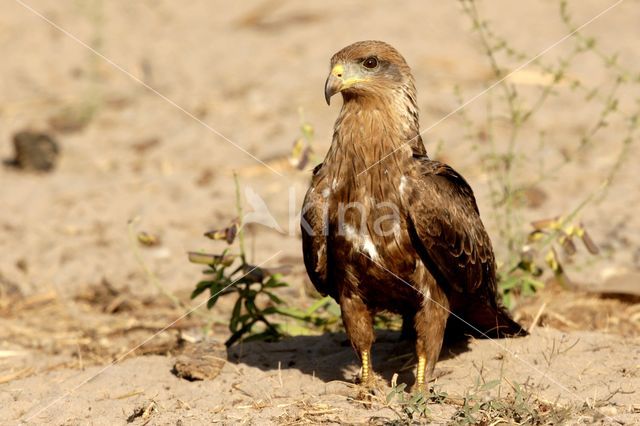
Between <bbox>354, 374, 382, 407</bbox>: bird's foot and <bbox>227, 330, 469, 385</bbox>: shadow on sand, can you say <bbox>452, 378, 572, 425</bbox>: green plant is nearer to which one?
<bbox>354, 374, 382, 407</bbox>: bird's foot

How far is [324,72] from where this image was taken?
11.9 metres

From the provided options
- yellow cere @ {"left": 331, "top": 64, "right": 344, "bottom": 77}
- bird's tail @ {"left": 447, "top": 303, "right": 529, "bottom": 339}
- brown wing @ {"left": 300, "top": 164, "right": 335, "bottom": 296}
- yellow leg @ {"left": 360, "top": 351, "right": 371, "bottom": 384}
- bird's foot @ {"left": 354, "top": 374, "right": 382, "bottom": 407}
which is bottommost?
bird's foot @ {"left": 354, "top": 374, "right": 382, "bottom": 407}

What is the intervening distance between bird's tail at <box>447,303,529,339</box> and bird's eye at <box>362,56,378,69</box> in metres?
1.40

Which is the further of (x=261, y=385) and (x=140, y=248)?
(x=140, y=248)

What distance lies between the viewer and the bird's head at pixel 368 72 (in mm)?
4992

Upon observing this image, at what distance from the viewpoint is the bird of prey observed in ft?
15.9

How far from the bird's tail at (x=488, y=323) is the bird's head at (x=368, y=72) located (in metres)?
1.27

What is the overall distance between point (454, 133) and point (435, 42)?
8.29 ft

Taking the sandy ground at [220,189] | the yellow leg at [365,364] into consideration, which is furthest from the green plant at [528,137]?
the yellow leg at [365,364]

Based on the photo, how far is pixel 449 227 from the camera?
16.0 ft

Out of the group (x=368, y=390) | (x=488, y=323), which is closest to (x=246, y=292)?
(x=368, y=390)

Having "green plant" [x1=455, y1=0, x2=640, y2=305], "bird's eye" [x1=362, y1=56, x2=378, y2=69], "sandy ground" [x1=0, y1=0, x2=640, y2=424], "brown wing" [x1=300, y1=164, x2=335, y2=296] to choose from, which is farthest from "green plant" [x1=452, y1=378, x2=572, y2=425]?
"bird's eye" [x1=362, y1=56, x2=378, y2=69]

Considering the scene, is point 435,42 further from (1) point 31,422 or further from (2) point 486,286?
(1) point 31,422

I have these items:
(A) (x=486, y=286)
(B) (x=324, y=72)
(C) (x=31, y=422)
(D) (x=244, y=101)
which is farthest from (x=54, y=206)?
(A) (x=486, y=286)
